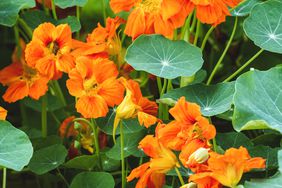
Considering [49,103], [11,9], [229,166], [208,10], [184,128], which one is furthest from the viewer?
[49,103]

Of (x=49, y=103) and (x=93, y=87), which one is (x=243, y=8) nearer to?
A: (x=93, y=87)

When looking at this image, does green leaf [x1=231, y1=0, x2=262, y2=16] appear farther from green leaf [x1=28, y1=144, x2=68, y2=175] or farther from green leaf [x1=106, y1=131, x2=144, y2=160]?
green leaf [x1=28, y1=144, x2=68, y2=175]

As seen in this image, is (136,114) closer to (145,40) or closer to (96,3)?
(145,40)

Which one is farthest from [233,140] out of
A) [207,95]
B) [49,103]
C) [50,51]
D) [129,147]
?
[49,103]

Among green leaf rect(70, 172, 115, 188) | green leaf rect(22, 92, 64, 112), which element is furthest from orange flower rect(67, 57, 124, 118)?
green leaf rect(22, 92, 64, 112)

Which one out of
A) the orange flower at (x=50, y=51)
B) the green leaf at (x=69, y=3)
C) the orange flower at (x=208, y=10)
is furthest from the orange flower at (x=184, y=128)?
the green leaf at (x=69, y=3)

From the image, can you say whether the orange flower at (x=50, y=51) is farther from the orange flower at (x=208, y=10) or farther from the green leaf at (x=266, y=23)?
the green leaf at (x=266, y=23)
